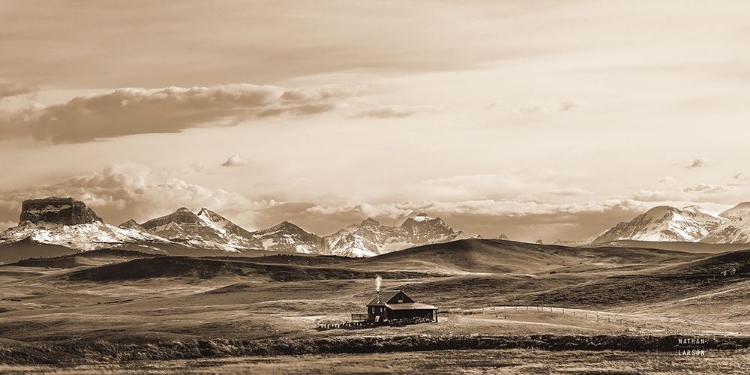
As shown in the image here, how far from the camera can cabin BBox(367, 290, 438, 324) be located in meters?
135

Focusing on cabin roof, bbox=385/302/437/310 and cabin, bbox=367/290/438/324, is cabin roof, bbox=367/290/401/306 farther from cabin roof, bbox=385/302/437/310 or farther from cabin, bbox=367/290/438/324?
cabin roof, bbox=385/302/437/310

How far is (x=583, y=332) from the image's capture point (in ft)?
370

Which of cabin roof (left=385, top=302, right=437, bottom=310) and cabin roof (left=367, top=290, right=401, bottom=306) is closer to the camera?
cabin roof (left=385, top=302, right=437, bottom=310)

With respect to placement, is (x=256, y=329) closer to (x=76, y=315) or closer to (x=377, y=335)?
(x=377, y=335)

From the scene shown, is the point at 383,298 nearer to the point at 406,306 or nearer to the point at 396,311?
the point at 396,311

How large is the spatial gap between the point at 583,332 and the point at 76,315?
3139 inches

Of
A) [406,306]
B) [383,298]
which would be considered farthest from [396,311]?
[383,298]

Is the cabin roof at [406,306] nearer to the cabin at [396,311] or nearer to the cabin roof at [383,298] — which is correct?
the cabin at [396,311]

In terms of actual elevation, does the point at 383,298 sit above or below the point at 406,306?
A: above

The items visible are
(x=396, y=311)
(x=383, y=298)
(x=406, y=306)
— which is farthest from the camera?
(x=383, y=298)

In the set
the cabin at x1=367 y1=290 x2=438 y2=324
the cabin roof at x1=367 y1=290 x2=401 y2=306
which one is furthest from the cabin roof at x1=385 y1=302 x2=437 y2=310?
the cabin roof at x1=367 y1=290 x2=401 y2=306

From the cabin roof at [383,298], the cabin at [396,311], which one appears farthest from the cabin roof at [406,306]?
the cabin roof at [383,298]

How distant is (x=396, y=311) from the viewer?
13588 centimetres

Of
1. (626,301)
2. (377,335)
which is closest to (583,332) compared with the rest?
(377,335)
